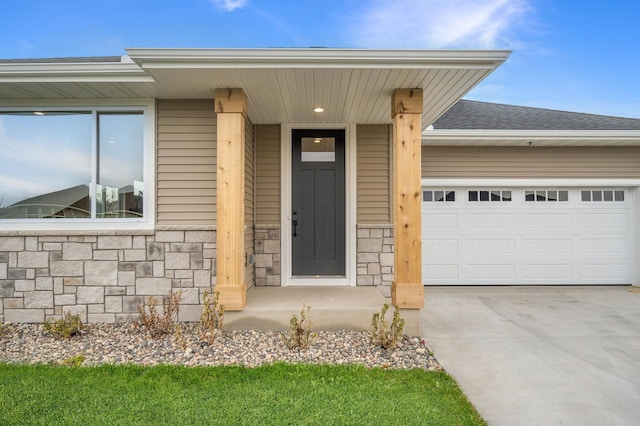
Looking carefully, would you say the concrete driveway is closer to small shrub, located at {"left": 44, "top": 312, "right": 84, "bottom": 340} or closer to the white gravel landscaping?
the white gravel landscaping

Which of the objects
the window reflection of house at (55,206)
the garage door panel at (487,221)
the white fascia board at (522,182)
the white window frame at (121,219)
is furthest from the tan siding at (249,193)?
the garage door panel at (487,221)

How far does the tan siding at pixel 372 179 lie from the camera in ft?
16.3

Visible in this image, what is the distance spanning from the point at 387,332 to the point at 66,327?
3.26 meters

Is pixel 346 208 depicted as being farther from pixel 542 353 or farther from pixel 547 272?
pixel 547 272

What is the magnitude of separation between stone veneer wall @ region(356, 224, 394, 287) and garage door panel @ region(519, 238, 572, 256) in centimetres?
320

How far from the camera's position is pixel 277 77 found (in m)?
3.49

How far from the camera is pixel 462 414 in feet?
7.31

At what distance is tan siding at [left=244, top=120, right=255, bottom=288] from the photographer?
4.54 meters

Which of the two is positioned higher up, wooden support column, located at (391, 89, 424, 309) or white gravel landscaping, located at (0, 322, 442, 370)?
wooden support column, located at (391, 89, 424, 309)

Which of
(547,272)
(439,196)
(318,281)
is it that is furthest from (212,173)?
(547,272)

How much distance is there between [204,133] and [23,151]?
2.21 metres

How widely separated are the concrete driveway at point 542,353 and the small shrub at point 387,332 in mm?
434

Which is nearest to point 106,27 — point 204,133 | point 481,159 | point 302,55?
point 204,133

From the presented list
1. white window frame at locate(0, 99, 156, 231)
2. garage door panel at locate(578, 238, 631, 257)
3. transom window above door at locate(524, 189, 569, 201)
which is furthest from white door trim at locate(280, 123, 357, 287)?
garage door panel at locate(578, 238, 631, 257)
